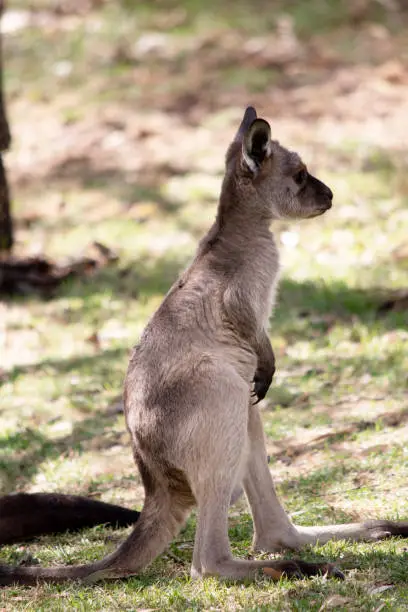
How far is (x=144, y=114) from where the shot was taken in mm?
11492

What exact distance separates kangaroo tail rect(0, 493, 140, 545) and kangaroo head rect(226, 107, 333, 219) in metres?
1.39

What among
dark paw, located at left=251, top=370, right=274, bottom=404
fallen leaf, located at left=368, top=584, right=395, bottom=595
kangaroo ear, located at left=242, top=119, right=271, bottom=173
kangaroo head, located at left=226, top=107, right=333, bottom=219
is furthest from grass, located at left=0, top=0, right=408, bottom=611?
kangaroo ear, located at left=242, top=119, right=271, bottom=173

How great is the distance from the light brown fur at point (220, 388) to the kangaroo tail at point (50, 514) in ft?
1.85

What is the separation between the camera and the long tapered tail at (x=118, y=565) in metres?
3.94

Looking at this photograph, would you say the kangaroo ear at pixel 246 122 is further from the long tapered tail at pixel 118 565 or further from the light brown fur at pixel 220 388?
the long tapered tail at pixel 118 565

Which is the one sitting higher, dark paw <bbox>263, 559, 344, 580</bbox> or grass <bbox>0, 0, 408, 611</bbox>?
grass <bbox>0, 0, 408, 611</bbox>

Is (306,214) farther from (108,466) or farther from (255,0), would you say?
(255,0)

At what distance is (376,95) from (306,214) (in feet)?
22.5

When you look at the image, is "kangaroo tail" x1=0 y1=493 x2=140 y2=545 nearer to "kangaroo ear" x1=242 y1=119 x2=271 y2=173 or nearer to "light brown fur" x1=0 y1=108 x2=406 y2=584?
"light brown fur" x1=0 y1=108 x2=406 y2=584

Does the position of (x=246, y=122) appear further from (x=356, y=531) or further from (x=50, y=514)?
(x=50, y=514)

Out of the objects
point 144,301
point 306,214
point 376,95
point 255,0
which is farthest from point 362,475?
point 255,0

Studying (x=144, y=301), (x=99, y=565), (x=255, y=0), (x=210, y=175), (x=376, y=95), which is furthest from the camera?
(x=255, y=0)

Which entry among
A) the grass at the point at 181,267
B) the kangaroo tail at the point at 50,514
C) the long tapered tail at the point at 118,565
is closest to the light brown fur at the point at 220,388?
the long tapered tail at the point at 118,565

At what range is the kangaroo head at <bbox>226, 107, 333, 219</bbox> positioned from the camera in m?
4.55
